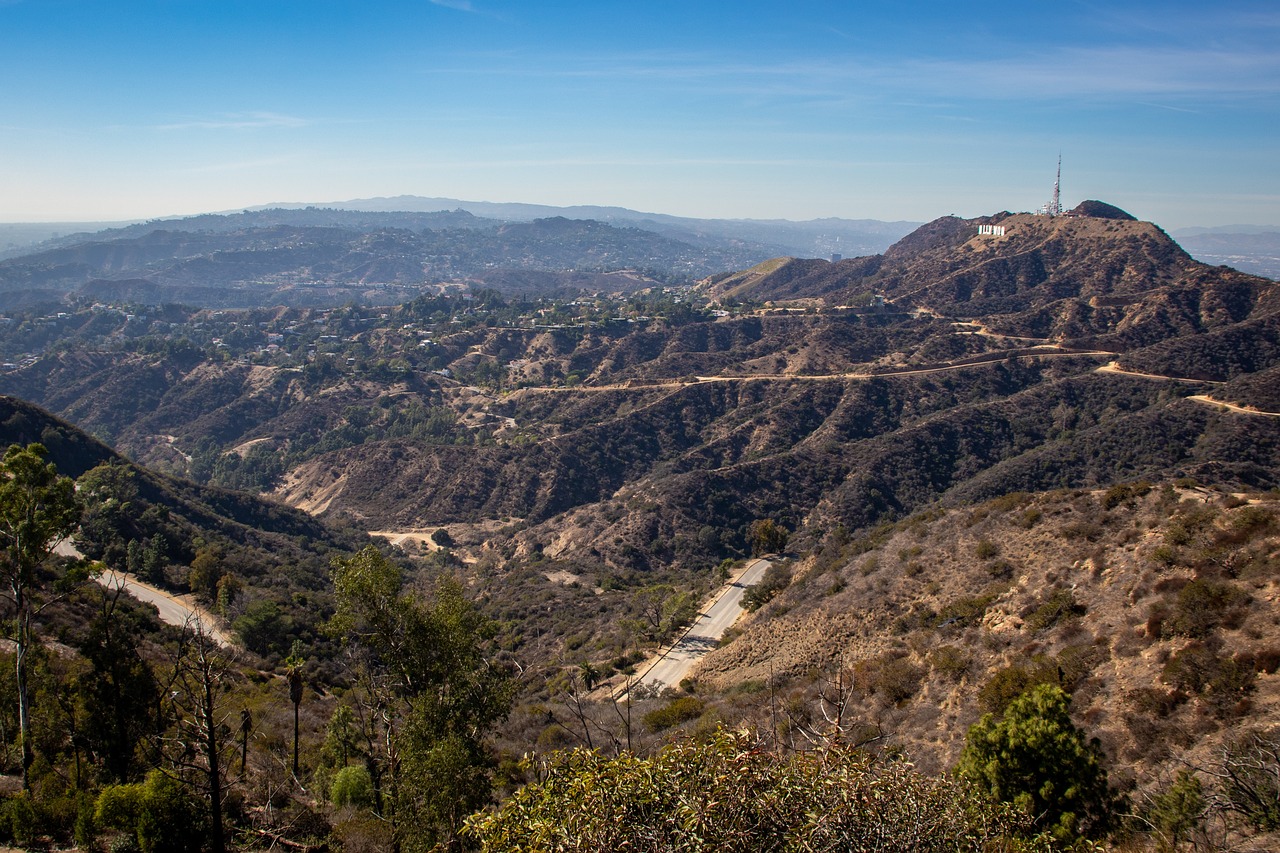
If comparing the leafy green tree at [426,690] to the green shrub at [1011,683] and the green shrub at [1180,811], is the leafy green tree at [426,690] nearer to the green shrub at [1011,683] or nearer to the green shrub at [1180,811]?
the green shrub at [1180,811]

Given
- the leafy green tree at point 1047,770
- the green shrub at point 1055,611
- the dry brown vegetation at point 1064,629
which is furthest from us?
the green shrub at point 1055,611

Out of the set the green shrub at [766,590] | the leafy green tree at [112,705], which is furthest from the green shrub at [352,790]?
the green shrub at [766,590]

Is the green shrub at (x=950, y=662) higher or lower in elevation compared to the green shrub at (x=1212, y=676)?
lower

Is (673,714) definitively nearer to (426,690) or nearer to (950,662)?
(950,662)

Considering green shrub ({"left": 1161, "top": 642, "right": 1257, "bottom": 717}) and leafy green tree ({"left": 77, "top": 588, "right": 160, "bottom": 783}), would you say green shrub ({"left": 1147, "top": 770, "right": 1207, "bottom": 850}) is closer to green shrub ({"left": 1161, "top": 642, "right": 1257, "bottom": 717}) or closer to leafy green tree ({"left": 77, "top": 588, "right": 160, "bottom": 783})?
green shrub ({"left": 1161, "top": 642, "right": 1257, "bottom": 717})

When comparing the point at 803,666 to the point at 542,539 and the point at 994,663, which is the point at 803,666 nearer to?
the point at 994,663

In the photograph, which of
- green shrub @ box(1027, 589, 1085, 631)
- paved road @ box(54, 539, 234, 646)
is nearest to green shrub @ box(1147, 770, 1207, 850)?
green shrub @ box(1027, 589, 1085, 631)

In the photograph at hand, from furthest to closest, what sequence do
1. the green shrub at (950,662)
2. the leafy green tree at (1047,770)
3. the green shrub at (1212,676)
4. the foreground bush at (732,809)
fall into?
the green shrub at (950,662) < the green shrub at (1212,676) < the leafy green tree at (1047,770) < the foreground bush at (732,809)

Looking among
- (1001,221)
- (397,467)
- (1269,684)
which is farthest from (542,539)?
(1001,221)
